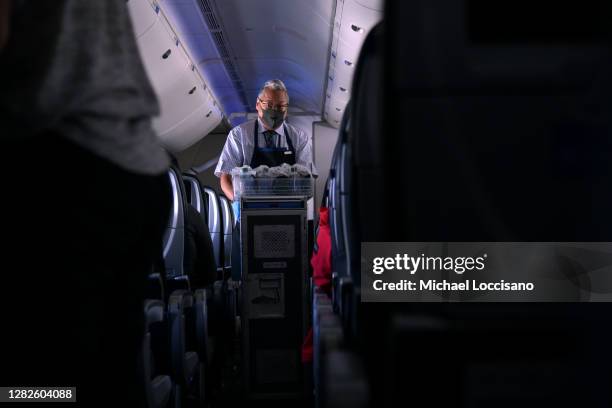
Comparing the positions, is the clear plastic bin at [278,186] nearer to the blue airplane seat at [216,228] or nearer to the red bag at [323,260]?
the red bag at [323,260]

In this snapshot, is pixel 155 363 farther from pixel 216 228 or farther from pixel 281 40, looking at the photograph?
pixel 281 40

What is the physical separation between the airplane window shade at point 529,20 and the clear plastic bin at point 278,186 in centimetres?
296

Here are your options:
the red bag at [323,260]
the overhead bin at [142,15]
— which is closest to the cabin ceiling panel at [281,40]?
the overhead bin at [142,15]

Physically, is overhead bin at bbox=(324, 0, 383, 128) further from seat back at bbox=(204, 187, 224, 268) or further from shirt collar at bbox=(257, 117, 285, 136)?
seat back at bbox=(204, 187, 224, 268)

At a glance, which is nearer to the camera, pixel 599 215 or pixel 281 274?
pixel 599 215

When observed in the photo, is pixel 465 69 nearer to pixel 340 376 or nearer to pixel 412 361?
pixel 412 361

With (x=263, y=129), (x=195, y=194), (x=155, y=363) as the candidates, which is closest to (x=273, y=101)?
(x=263, y=129)

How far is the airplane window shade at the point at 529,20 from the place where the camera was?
4.70 feet

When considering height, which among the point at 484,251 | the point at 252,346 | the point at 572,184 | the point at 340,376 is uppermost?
the point at 572,184

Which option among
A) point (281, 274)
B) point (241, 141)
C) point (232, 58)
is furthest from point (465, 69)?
point (232, 58)

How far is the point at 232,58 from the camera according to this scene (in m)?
10.6

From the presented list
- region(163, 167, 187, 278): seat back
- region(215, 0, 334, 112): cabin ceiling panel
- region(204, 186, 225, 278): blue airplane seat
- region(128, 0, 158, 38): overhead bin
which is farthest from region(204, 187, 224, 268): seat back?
region(215, 0, 334, 112): cabin ceiling panel

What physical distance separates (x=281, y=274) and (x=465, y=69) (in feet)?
9.70

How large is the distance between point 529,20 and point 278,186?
3.06 metres
